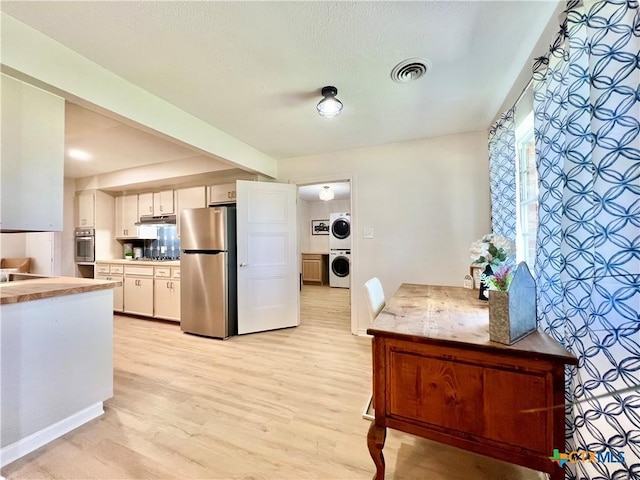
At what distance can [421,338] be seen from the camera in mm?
1064

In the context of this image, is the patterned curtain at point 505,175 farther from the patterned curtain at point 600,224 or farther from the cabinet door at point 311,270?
the cabinet door at point 311,270

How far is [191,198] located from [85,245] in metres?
2.20

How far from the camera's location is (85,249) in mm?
4273

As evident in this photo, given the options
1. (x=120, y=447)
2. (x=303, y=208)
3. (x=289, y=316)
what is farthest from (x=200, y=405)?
(x=303, y=208)

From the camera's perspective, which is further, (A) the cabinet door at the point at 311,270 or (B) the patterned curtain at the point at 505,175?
→ (A) the cabinet door at the point at 311,270

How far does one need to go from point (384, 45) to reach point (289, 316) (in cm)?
303

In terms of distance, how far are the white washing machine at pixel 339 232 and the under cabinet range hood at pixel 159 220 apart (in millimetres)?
3574

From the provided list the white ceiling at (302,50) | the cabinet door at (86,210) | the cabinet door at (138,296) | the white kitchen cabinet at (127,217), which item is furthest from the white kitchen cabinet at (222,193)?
the cabinet door at (86,210)

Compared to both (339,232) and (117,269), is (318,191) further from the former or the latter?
(117,269)

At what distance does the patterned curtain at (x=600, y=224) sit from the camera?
2.37ft

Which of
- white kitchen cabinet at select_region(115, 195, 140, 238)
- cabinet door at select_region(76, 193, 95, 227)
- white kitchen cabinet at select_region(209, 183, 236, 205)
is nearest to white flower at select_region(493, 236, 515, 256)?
white kitchen cabinet at select_region(209, 183, 236, 205)

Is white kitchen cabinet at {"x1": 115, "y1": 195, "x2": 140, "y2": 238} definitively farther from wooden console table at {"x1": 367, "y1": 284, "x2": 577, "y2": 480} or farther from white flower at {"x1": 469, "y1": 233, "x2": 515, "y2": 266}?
white flower at {"x1": 469, "y1": 233, "x2": 515, "y2": 266}

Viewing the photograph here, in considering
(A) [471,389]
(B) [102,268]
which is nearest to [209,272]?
(B) [102,268]

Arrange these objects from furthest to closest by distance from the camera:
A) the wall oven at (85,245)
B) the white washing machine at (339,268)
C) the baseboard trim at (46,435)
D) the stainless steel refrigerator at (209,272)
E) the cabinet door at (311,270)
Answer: the cabinet door at (311,270) → the white washing machine at (339,268) → the wall oven at (85,245) → the stainless steel refrigerator at (209,272) → the baseboard trim at (46,435)
